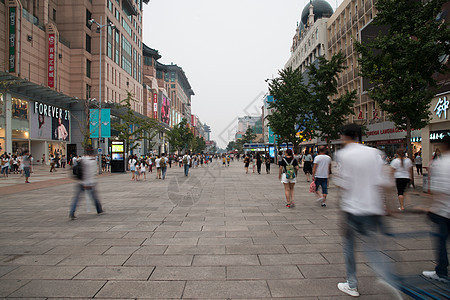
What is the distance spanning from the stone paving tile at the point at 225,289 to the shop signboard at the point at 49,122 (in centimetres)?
3690

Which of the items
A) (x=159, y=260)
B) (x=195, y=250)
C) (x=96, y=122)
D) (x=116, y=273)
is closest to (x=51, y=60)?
(x=96, y=122)

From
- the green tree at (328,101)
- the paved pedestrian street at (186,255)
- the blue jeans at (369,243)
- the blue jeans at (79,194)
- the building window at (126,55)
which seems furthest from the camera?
the building window at (126,55)

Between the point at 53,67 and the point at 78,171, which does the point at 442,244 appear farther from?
the point at 53,67

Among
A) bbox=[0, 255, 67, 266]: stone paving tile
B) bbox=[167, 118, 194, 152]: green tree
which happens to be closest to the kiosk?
bbox=[0, 255, 67, 266]: stone paving tile

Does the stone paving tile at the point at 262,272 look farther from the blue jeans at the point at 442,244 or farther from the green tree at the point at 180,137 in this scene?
the green tree at the point at 180,137

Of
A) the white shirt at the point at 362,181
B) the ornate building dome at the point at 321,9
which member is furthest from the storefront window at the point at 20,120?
the ornate building dome at the point at 321,9

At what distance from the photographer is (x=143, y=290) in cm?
363

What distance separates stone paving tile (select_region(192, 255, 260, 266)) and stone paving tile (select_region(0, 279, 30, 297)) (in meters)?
2.21

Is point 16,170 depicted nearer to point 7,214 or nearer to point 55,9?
point 7,214

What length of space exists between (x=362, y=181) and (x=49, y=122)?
41.6 metres

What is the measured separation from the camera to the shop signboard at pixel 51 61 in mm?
36875

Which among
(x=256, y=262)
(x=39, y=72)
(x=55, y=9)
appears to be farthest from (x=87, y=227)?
(x=55, y=9)

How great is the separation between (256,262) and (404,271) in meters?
2.01

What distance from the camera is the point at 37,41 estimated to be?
35.1m
